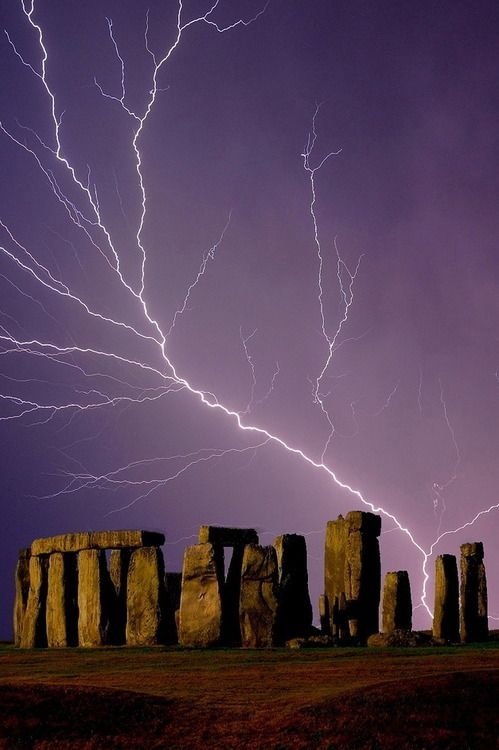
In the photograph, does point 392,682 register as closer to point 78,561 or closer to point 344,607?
point 344,607

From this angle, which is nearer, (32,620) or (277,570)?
(277,570)

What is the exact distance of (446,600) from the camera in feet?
57.4

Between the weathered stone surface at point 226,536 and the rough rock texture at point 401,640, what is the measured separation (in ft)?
9.16

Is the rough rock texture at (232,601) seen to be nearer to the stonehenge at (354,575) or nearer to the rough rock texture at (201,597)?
the rough rock texture at (201,597)

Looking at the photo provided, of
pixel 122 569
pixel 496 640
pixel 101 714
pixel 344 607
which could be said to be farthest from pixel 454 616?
pixel 101 714

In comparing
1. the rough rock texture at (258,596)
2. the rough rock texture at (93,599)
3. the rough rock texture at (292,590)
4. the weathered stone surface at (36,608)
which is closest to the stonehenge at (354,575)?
the rough rock texture at (292,590)

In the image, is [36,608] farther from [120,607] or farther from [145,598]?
[145,598]

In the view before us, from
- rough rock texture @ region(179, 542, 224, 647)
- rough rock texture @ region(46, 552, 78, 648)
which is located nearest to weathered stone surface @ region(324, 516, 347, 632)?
rough rock texture @ region(179, 542, 224, 647)

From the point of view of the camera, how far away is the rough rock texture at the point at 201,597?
15.5 metres

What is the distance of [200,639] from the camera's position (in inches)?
608

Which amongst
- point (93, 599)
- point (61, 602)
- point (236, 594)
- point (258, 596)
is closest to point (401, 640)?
point (258, 596)

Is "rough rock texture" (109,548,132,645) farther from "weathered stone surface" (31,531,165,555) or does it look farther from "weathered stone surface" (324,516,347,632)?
"weathered stone surface" (324,516,347,632)

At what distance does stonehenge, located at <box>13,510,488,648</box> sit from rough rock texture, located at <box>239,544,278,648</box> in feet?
0.05

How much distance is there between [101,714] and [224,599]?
22.8 feet
